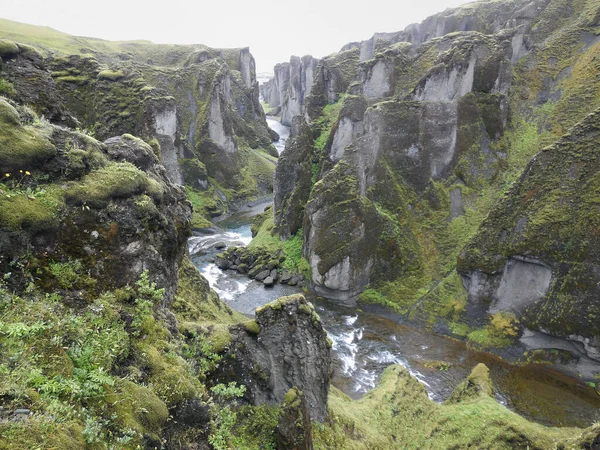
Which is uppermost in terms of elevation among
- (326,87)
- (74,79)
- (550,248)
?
(326,87)

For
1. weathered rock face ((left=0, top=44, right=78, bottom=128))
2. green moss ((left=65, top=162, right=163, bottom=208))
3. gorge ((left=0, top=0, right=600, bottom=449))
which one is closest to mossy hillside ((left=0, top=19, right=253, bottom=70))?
gorge ((left=0, top=0, right=600, bottom=449))

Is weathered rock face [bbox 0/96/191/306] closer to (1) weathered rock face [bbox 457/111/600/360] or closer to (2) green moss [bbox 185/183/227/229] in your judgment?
(1) weathered rock face [bbox 457/111/600/360]

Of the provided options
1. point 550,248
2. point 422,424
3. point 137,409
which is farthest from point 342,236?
point 137,409

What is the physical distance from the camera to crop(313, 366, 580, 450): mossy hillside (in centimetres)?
1392

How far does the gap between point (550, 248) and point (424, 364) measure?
12.6 metres

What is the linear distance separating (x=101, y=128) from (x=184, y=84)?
1586 inches

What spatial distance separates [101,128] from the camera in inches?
1539

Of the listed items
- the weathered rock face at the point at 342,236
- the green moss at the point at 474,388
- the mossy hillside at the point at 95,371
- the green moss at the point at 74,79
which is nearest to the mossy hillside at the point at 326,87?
the weathered rock face at the point at 342,236

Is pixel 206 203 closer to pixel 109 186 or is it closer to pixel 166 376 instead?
pixel 109 186

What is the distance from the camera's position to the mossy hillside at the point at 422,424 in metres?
13.9

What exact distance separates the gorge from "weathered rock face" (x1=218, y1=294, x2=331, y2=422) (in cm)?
7

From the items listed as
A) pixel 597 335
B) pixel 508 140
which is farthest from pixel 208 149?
pixel 597 335

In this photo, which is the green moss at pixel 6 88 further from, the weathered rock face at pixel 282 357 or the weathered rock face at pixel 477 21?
the weathered rock face at pixel 477 21

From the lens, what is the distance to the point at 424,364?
2686 cm
